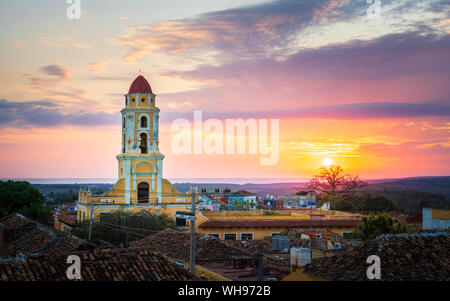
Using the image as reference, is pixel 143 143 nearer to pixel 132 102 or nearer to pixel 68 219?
pixel 132 102

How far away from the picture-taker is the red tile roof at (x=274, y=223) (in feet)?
137

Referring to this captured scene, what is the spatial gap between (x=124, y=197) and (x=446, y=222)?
24438 mm

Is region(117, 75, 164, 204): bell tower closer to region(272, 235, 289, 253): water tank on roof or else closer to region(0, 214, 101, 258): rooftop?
region(0, 214, 101, 258): rooftop

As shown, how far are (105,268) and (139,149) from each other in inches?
1264

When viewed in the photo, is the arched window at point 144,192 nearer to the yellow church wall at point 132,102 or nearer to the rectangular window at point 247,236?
the yellow church wall at point 132,102

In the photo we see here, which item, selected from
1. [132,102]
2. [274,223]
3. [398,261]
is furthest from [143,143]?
[398,261]

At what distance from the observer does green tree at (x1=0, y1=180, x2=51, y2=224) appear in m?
42.4

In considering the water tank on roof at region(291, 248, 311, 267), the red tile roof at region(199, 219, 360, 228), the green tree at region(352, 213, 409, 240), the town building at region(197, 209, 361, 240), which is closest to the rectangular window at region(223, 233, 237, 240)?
the town building at region(197, 209, 361, 240)

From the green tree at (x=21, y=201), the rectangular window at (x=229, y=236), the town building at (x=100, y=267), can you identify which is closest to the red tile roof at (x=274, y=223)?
the rectangular window at (x=229, y=236)

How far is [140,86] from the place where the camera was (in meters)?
46.9

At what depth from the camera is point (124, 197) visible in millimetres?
45375

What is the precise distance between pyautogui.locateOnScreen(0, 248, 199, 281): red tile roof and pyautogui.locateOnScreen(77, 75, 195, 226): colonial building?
28.8m
